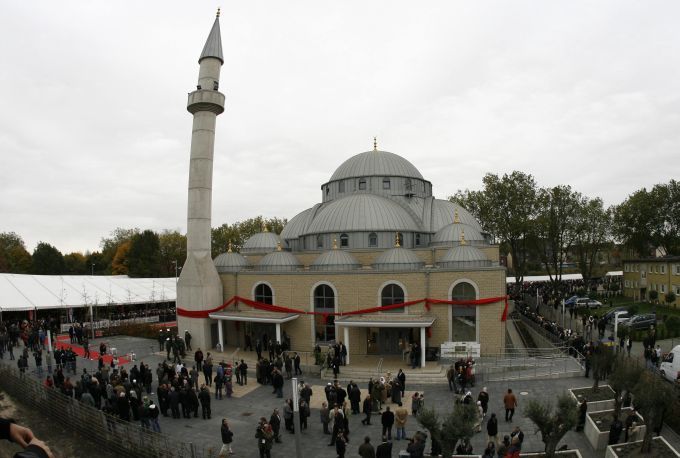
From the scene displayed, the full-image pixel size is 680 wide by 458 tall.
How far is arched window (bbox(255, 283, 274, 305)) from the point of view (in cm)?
2816

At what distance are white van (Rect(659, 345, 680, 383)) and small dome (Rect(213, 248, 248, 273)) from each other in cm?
2415

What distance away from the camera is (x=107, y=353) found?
27094 mm

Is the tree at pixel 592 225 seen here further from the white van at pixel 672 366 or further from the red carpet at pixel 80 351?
the red carpet at pixel 80 351

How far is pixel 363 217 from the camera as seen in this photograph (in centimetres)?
3141

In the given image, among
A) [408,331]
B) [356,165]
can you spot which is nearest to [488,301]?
[408,331]

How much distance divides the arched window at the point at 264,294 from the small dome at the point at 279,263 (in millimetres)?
1216

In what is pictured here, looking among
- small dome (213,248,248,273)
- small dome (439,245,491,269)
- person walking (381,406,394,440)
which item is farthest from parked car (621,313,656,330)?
small dome (213,248,248,273)

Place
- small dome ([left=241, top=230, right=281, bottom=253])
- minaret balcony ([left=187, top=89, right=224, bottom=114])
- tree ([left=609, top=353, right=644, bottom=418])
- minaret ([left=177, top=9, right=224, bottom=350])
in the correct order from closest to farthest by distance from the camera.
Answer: tree ([left=609, top=353, right=644, bottom=418]) < minaret ([left=177, top=9, right=224, bottom=350]) < minaret balcony ([left=187, top=89, right=224, bottom=114]) < small dome ([left=241, top=230, right=281, bottom=253])

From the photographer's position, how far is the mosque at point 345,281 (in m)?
24.6

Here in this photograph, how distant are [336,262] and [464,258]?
780cm

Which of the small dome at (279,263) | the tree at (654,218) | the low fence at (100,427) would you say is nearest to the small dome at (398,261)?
the small dome at (279,263)

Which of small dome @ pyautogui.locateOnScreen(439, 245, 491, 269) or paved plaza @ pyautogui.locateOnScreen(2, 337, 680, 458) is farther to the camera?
small dome @ pyautogui.locateOnScreen(439, 245, 491, 269)

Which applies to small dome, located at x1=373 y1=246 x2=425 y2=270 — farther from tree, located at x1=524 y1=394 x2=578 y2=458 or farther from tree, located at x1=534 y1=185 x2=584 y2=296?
tree, located at x1=534 y1=185 x2=584 y2=296

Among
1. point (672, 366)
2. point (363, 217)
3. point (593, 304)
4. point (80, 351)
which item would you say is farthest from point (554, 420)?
point (593, 304)
